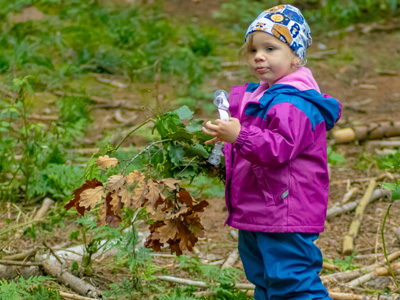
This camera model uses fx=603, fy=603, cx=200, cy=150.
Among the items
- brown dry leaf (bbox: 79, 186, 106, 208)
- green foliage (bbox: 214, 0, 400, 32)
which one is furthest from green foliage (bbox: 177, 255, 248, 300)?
green foliage (bbox: 214, 0, 400, 32)

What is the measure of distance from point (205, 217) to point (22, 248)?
140cm

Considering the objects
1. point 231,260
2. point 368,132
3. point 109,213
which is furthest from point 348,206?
point 109,213

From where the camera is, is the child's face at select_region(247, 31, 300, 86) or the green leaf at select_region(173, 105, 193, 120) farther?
the green leaf at select_region(173, 105, 193, 120)

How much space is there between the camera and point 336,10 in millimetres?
9500

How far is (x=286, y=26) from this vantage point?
2.81m

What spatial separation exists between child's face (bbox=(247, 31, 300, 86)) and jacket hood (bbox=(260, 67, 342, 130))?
0.17ft

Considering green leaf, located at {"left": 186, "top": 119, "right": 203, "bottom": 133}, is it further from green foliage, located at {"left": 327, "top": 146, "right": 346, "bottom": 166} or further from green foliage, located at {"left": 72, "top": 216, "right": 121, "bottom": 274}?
green foliage, located at {"left": 327, "top": 146, "right": 346, "bottom": 166}

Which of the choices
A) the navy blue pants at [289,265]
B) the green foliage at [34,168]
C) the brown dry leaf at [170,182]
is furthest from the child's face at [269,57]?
the green foliage at [34,168]

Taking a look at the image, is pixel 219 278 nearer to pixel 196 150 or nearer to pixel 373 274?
pixel 196 150

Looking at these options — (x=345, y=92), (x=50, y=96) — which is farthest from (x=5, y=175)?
(x=345, y=92)

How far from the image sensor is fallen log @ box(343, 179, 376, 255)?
13.5 feet

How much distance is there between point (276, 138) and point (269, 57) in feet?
1.46

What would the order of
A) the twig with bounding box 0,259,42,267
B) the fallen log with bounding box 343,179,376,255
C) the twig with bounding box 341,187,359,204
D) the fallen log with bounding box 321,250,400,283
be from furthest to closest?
1. the twig with bounding box 341,187,359,204
2. the fallen log with bounding box 343,179,376,255
3. the fallen log with bounding box 321,250,400,283
4. the twig with bounding box 0,259,42,267

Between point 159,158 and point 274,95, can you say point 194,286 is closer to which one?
point 159,158
